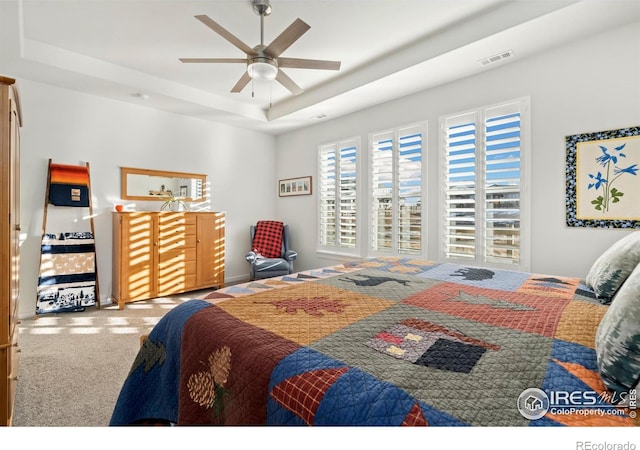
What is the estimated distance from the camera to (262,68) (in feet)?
7.86

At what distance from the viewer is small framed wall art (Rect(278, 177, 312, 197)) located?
17.3 ft

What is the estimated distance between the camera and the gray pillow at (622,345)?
747mm

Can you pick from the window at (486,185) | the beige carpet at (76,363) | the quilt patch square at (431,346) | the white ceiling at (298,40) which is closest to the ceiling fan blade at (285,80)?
the white ceiling at (298,40)

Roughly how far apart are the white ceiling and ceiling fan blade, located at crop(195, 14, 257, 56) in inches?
21.5

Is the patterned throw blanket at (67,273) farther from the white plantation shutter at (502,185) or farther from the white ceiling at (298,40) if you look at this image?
the white plantation shutter at (502,185)

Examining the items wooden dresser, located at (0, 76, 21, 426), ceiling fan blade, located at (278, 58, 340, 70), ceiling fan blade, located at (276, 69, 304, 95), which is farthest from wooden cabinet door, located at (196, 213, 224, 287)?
wooden dresser, located at (0, 76, 21, 426)

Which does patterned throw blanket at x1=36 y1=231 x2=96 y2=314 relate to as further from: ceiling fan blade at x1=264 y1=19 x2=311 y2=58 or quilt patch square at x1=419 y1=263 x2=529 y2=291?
quilt patch square at x1=419 y1=263 x2=529 y2=291

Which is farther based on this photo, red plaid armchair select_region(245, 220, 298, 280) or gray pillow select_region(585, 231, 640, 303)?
red plaid armchair select_region(245, 220, 298, 280)

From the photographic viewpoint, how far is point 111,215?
4109 mm

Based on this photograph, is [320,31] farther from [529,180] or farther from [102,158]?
[102,158]

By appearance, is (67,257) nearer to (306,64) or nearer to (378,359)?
(306,64)

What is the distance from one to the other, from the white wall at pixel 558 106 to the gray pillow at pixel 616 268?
1.33 meters

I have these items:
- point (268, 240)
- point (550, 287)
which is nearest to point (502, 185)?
point (550, 287)
